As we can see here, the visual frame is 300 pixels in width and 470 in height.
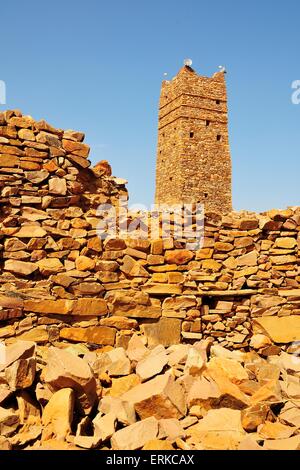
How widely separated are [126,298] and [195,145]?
811 inches

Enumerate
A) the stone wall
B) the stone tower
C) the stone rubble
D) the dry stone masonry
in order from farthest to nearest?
1. the stone tower
2. the stone wall
3. the dry stone masonry
4. the stone rubble

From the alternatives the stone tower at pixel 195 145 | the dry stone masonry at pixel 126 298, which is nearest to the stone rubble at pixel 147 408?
the dry stone masonry at pixel 126 298

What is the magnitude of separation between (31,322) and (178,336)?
2.30 metres

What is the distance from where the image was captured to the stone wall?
6.00 m

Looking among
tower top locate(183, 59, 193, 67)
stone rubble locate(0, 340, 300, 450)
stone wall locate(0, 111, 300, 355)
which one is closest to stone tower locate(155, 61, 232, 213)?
tower top locate(183, 59, 193, 67)

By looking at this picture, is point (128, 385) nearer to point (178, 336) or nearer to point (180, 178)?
point (178, 336)

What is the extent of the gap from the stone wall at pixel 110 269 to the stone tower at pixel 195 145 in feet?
58.3

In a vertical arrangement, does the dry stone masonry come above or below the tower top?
below

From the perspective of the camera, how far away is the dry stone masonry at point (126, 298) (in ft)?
14.3

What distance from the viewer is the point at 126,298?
6207 mm

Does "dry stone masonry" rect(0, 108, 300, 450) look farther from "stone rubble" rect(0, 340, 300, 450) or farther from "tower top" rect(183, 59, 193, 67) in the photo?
"tower top" rect(183, 59, 193, 67)

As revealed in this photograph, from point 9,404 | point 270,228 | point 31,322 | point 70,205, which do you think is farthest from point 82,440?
point 270,228

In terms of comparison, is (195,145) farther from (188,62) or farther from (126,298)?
(126,298)

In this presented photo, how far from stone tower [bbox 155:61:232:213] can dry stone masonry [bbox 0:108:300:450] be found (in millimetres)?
17810
